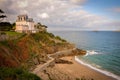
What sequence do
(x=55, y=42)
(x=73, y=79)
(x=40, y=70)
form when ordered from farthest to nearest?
(x=55, y=42) < (x=40, y=70) < (x=73, y=79)

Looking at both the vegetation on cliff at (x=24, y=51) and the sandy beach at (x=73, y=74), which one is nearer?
the vegetation on cliff at (x=24, y=51)

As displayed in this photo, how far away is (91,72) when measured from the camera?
40.2 m

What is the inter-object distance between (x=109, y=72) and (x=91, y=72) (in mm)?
4025

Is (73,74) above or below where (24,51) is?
below

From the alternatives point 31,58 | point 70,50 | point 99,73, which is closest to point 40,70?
point 31,58

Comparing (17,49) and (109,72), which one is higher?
(17,49)

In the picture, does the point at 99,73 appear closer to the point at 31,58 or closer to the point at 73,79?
the point at 73,79

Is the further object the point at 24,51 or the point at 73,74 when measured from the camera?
the point at 24,51

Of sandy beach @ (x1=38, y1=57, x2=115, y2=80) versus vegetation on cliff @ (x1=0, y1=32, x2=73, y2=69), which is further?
sandy beach @ (x1=38, y1=57, x2=115, y2=80)

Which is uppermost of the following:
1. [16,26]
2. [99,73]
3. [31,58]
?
[16,26]

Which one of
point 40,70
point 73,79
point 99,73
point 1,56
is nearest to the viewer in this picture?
point 1,56

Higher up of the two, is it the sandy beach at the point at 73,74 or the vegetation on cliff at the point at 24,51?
the vegetation on cliff at the point at 24,51

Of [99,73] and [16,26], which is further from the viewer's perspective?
[16,26]

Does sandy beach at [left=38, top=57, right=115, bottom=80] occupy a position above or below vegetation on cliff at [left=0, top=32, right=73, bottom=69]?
below
